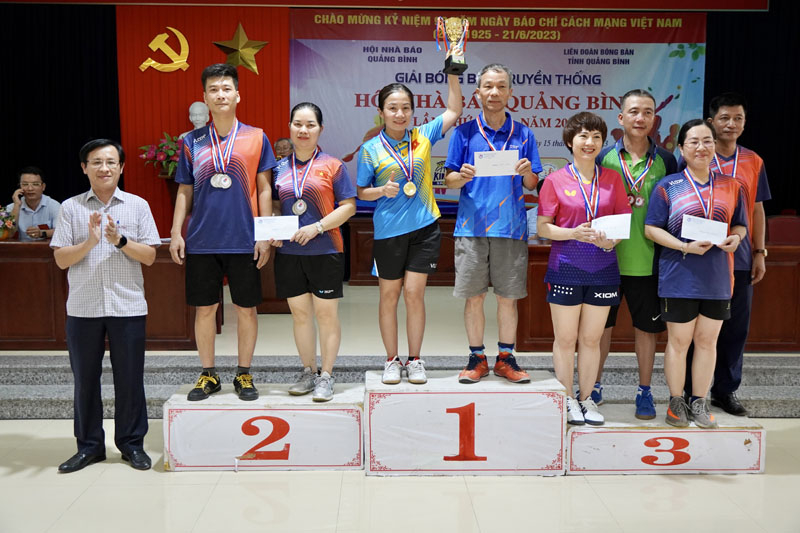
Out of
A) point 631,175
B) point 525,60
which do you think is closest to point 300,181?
point 631,175

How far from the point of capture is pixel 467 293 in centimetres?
323

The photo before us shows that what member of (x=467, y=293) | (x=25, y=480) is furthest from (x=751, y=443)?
(x=25, y=480)

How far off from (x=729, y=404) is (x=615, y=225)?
1324 mm

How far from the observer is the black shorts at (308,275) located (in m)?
3.23

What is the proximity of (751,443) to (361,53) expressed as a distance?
6122 millimetres

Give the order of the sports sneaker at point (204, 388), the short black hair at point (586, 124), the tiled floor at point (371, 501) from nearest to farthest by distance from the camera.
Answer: the tiled floor at point (371, 501) → the short black hair at point (586, 124) → the sports sneaker at point (204, 388)

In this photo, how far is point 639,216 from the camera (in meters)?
3.16

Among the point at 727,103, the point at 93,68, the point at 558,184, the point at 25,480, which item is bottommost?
the point at 25,480

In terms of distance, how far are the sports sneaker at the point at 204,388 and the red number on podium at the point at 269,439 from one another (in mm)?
244

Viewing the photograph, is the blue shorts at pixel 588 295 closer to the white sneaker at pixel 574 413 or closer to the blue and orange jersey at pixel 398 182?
the white sneaker at pixel 574 413

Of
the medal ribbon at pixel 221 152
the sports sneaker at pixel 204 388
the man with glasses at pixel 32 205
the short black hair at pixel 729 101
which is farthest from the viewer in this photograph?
the man with glasses at pixel 32 205

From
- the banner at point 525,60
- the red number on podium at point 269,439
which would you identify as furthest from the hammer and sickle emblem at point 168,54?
the red number on podium at point 269,439

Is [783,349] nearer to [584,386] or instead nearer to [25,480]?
[584,386]

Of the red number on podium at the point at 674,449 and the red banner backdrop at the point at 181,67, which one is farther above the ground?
the red banner backdrop at the point at 181,67
